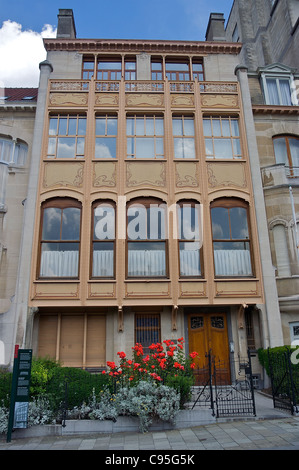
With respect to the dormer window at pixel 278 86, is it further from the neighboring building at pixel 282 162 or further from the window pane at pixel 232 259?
the window pane at pixel 232 259

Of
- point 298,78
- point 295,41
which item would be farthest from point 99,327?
point 295,41

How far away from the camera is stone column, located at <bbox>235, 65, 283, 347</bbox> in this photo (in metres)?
13.6

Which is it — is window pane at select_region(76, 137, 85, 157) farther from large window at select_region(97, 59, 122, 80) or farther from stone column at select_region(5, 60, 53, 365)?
large window at select_region(97, 59, 122, 80)

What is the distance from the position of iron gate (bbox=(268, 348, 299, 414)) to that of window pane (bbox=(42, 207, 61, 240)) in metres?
9.58

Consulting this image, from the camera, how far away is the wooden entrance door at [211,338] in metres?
13.7

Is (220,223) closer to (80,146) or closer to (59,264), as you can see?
(59,264)

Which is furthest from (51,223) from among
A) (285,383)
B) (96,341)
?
(285,383)

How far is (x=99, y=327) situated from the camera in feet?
46.3

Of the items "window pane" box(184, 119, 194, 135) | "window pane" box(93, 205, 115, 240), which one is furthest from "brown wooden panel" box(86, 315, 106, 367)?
"window pane" box(184, 119, 194, 135)

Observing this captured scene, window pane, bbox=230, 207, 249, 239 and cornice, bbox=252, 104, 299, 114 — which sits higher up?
cornice, bbox=252, 104, 299, 114

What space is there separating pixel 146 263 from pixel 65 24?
14422mm

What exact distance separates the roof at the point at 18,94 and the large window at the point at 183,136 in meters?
8.22

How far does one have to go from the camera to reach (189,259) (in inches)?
570

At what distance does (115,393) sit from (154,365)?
1280 millimetres
